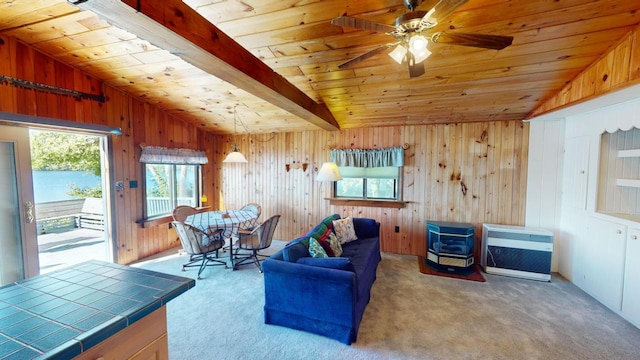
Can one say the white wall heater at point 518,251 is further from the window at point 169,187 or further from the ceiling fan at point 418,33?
the window at point 169,187

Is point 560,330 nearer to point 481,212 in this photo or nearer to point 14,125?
point 481,212

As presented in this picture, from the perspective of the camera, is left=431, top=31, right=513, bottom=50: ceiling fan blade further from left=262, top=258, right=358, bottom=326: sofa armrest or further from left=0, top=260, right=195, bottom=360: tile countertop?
left=0, top=260, right=195, bottom=360: tile countertop

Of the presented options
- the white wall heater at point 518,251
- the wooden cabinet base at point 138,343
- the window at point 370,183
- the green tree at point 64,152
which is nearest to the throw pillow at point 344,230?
the window at point 370,183

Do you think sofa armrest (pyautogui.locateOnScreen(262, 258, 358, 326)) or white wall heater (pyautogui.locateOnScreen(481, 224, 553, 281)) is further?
white wall heater (pyautogui.locateOnScreen(481, 224, 553, 281))

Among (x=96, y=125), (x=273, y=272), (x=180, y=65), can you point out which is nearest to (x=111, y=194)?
(x=96, y=125)

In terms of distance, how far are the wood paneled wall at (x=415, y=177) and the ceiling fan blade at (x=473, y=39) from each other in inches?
103

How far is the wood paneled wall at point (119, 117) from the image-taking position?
2.68 metres

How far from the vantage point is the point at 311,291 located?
88.7 inches

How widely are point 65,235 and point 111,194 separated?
8.11 ft

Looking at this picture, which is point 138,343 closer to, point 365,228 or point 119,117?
point 365,228

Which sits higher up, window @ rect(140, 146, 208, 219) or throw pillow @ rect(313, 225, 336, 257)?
window @ rect(140, 146, 208, 219)

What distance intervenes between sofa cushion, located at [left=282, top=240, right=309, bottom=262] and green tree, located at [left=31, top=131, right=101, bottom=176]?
3237 millimetres

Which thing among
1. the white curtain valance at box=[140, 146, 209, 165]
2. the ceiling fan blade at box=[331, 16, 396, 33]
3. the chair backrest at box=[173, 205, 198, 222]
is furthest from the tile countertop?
the white curtain valance at box=[140, 146, 209, 165]

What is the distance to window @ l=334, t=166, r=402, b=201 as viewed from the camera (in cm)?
448
